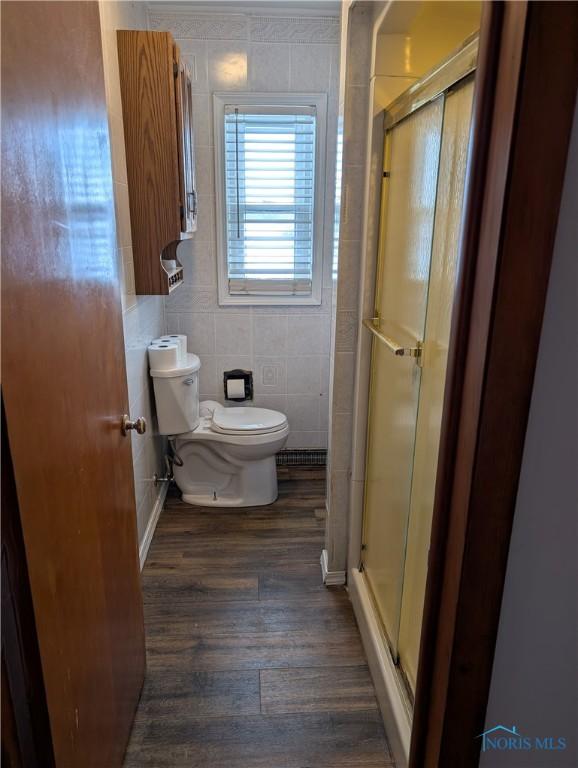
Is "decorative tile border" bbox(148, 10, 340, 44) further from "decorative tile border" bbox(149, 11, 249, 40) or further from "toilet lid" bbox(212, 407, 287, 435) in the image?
"toilet lid" bbox(212, 407, 287, 435)

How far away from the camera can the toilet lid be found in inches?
112

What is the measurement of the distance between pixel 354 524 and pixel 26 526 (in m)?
1.49

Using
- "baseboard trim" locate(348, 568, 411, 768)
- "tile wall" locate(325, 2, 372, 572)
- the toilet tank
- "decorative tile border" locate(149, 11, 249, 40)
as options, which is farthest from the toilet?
"decorative tile border" locate(149, 11, 249, 40)

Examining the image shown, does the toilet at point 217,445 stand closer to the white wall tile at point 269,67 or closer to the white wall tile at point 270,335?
the white wall tile at point 270,335

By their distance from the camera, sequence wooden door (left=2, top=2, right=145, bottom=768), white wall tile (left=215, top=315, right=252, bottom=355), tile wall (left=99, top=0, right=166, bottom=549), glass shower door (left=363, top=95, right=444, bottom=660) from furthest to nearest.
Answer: white wall tile (left=215, top=315, right=252, bottom=355) → tile wall (left=99, top=0, right=166, bottom=549) → glass shower door (left=363, top=95, right=444, bottom=660) → wooden door (left=2, top=2, right=145, bottom=768)

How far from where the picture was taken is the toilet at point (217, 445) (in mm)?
2773

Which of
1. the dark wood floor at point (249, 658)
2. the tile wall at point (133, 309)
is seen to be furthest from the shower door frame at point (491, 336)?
the tile wall at point (133, 309)

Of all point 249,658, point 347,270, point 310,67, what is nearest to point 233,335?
point 347,270

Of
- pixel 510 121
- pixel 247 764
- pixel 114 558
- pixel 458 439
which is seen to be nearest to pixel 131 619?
pixel 114 558

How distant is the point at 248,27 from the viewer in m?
2.83

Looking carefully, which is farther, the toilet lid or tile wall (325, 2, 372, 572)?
the toilet lid

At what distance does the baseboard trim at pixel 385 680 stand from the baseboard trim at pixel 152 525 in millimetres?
961

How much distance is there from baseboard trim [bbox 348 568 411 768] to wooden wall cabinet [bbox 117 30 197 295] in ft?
5.06

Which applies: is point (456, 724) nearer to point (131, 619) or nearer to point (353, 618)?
point (131, 619)
